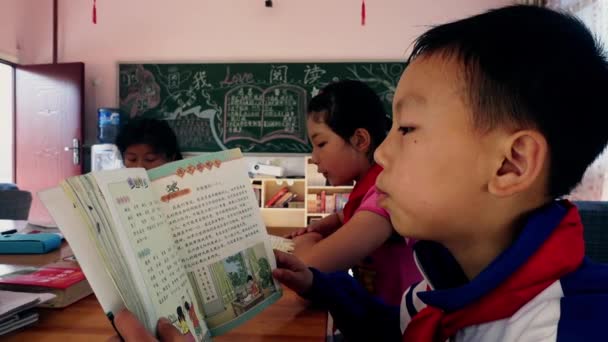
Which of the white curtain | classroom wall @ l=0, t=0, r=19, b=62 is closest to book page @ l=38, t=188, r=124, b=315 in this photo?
the white curtain

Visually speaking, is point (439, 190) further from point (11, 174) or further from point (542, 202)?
point (11, 174)

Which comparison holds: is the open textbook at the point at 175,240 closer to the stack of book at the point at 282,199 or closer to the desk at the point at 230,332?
the desk at the point at 230,332

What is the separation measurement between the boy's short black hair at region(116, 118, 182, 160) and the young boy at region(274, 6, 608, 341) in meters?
1.35

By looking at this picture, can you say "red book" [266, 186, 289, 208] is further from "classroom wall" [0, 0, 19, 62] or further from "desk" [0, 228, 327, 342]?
"desk" [0, 228, 327, 342]

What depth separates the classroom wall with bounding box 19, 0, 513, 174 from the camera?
3.77 m

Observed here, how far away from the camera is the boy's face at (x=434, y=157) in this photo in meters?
0.51

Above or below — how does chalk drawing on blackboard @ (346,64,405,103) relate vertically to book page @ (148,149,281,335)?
above

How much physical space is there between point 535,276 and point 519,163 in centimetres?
13

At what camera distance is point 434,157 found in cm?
52

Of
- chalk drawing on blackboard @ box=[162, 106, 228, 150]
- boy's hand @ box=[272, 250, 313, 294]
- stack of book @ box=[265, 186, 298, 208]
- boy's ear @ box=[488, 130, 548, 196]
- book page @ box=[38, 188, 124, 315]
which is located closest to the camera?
book page @ box=[38, 188, 124, 315]

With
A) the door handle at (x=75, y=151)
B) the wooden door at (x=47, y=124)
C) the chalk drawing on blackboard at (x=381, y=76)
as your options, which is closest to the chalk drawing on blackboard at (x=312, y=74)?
the chalk drawing on blackboard at (x=381, y=76)

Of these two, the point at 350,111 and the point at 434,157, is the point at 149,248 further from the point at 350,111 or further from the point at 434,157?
the point at 350,111

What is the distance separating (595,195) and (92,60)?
13.8ft

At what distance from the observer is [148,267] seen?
0.44 m
